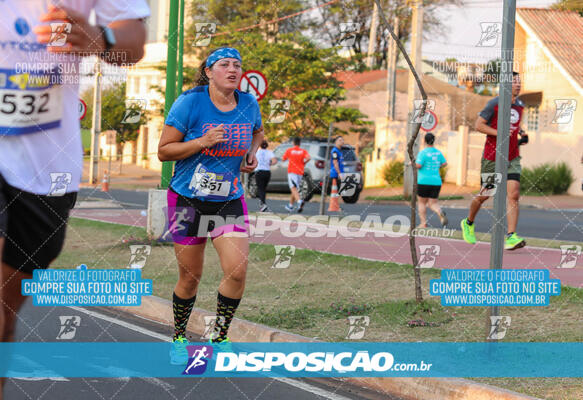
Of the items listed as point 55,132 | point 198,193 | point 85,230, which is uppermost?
point 55,132

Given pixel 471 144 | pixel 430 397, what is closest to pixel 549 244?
pixel 430 397

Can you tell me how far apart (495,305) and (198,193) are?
2.16m

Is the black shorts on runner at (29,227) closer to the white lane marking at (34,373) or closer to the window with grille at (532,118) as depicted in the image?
the white lane marking at (34,373)

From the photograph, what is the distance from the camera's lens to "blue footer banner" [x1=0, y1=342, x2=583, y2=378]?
5762 millimetres

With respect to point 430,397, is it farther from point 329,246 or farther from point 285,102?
point 329,246

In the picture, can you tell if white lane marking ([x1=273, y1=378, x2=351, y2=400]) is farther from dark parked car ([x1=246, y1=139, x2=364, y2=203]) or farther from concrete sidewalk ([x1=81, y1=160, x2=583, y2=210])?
concrete sidewalk ([x1=81, y1=160, x2=583, y2=210])

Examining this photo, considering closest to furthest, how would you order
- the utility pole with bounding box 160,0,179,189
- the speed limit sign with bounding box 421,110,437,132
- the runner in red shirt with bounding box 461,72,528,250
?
the speed limit sign with bounding box 421,110,437,132 < the runner in red shirt with bounding box 461,72,528,250 < the utility pole with bounding box 160,0,179,189

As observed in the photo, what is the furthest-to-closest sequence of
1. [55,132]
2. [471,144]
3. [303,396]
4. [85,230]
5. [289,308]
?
1. [471,144]
2. [85,230]
3. [289,308]
4. [303,396]
5. [55,132]

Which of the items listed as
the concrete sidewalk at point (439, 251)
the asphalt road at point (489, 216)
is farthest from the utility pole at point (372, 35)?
the concrete sidewalk at point (439, 251)

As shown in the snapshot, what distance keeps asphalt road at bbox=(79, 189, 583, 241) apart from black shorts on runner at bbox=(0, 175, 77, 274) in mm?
12933

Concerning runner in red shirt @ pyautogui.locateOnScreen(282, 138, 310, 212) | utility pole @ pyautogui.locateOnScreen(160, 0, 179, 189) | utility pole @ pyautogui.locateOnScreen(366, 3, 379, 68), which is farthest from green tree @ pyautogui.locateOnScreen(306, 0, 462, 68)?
utility pole @ pyautogui.locateOnScreen(160, 0, 179, 189)

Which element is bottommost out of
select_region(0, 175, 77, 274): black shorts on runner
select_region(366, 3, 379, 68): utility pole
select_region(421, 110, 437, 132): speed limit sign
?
select_region(0, 175, 77, 274): black shorts on runner

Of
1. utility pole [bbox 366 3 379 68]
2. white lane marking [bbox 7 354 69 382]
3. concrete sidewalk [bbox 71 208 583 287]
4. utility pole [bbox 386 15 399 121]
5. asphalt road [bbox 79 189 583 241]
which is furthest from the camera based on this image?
utility pole [bbox 366 3 379 68]

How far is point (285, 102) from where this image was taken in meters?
10.6
